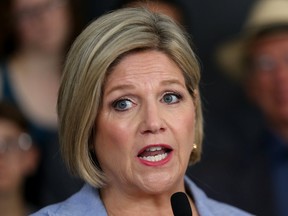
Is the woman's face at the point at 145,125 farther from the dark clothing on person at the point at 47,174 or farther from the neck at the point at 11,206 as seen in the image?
the neck at the point at 11,206

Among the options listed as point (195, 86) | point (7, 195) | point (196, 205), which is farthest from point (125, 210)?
point (7, 195)

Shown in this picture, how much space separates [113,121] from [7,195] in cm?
167

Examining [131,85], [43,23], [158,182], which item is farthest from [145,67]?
[43,23]

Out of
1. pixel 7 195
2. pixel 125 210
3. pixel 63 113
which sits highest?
pixel 63 113

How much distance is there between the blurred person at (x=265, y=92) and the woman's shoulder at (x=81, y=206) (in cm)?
161

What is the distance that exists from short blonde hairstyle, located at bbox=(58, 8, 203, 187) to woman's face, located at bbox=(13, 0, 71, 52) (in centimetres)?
196

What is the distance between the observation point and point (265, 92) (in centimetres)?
547

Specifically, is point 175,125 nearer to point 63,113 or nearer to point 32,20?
point 63,113

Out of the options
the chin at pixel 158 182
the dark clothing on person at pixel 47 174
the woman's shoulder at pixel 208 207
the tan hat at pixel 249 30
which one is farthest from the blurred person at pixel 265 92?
the chin at pixel 158 182

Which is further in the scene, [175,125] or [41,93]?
[41,93]

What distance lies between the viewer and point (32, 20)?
536cm

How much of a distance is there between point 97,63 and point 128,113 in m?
0.20

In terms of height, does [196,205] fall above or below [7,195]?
above

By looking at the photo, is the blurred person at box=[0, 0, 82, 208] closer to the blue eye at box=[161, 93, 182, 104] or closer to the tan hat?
the tan hat
